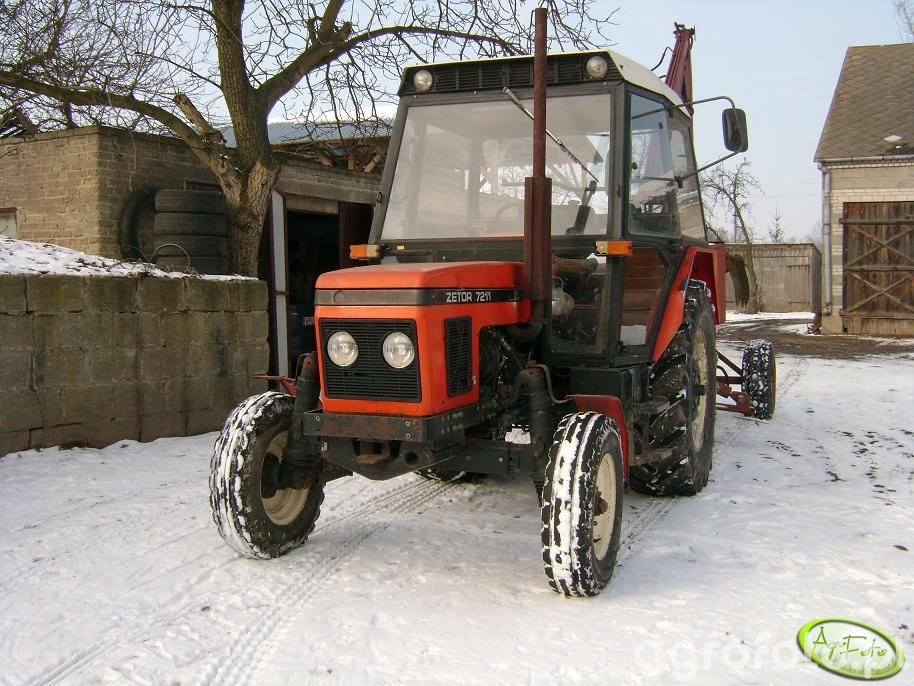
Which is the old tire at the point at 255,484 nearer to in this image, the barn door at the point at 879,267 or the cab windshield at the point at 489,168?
the cab windshield at the point at 489,168

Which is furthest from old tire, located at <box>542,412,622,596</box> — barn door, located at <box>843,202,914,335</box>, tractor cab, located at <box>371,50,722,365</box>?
barn door, located at <box>843,202,914,335</box>

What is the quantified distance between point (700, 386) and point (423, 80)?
2.44 m

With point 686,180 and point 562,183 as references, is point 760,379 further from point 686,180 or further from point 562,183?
point 562,183

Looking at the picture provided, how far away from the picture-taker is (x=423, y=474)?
5.52 meters

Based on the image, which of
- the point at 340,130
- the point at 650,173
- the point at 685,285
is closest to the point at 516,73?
the point at 650,173

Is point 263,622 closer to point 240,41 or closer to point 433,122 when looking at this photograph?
point 433,122

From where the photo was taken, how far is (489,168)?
187 inches

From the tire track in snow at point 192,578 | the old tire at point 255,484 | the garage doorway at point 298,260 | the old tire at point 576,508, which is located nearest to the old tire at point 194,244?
the garage doorway at point 298,260

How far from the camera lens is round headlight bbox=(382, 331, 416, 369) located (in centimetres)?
351

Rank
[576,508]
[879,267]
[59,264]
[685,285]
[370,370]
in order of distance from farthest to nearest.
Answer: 1. [879,267]
2. [59,264]
3. [685,285]
4. [370,370]
5. [576,508]

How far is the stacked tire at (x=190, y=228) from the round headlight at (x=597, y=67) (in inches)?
198

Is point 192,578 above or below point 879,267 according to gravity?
below

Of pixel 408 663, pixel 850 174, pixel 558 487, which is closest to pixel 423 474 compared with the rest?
pixel 558 487

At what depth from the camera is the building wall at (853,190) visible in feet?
50.9
